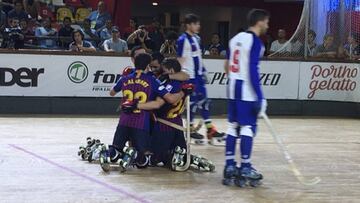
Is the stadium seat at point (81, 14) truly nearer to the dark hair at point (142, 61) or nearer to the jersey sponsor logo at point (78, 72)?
the jersey sponsor logo at point (78, 72)

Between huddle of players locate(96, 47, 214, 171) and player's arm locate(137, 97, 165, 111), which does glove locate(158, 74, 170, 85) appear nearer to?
huddle of players locate(96, 47, 214, 171)

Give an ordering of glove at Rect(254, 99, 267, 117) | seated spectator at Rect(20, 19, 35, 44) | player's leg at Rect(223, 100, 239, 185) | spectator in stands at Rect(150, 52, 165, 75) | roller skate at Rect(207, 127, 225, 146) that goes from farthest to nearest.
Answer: seated spectator at Rect(20, 19, 35, 44) < roller skate at Rect(207, 127, 225, 146) < spectator in stands at Rect(150, 52, 165, 75) < player's leg at Rect(223, 100, 239, 185) < glove at Rect(254, 99, 267, 117)

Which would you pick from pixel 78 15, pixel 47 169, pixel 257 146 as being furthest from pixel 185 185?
pixel 78 15

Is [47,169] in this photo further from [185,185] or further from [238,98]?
[238,98]

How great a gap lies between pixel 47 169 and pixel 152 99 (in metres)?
1.43

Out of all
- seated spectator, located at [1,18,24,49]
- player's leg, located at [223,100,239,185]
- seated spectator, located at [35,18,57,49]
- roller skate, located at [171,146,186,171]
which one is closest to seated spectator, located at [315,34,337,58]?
seated spectator, located at [35,18,57,49]

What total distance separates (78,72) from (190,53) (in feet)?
15.3

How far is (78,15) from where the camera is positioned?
59.8 feet

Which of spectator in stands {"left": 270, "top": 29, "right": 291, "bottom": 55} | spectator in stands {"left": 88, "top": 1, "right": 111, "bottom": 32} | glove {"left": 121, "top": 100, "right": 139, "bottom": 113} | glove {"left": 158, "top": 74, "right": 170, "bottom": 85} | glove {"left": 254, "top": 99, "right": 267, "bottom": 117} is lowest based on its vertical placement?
glove {"left": 121, "top": 100, "right": 139, "bottom": 113}

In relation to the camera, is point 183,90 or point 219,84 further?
point 219,84

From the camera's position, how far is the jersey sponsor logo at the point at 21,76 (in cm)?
1251

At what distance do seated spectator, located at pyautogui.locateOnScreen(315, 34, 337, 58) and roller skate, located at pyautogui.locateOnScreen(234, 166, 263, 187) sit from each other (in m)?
8.23

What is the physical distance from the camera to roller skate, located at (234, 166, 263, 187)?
245 inches

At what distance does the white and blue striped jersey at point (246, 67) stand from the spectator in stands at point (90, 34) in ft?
27.6
